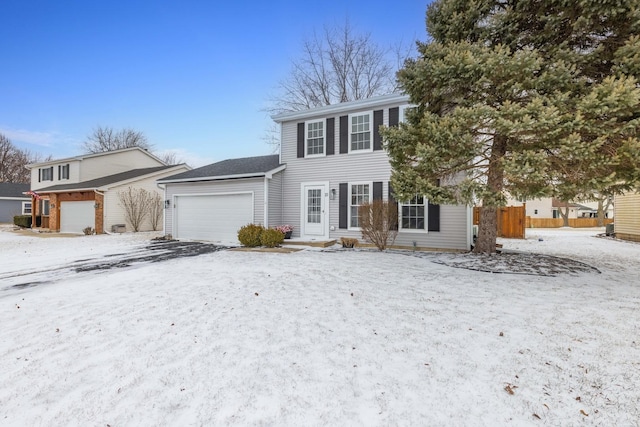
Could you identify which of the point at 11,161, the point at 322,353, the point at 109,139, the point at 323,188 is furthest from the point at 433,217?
the point at 11,161

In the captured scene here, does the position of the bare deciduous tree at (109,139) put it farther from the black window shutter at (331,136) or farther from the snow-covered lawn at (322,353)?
the snow-covered lawn at (322,353)

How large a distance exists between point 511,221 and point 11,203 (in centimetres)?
4051

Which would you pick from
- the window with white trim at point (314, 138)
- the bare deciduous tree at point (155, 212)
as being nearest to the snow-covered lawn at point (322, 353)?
the window with white trim at point (314, 138)

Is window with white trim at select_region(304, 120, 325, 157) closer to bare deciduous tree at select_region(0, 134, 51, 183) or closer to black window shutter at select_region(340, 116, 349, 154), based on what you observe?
black window shutter at select_region(340, 116, 349, 154)

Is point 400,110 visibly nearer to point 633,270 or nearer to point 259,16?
point 633,270

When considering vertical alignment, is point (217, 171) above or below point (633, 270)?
above

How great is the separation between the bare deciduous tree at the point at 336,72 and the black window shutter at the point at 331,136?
8502 mm

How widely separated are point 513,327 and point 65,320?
16.9 feet

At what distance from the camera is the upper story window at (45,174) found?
21734mm

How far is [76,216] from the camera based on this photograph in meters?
18.1

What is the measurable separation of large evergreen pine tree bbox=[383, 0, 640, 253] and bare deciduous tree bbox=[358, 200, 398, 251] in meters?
1.72

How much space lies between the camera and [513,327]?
333 cm

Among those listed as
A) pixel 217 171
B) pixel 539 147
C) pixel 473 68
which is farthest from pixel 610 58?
pixel 217 171

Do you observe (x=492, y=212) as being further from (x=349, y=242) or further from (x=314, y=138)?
(x=314, y=138)
